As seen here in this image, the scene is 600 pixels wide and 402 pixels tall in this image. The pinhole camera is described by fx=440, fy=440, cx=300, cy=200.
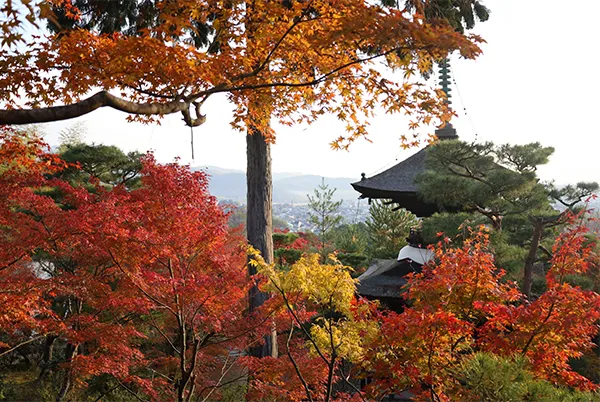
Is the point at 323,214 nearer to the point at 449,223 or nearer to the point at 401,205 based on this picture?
the point at 401,205

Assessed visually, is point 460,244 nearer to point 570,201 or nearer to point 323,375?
point 570,201

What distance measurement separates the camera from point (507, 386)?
267 cm

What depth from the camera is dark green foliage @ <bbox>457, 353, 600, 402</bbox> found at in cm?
261

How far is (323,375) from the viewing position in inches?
199

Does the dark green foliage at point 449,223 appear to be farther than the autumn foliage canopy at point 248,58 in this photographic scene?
Yes

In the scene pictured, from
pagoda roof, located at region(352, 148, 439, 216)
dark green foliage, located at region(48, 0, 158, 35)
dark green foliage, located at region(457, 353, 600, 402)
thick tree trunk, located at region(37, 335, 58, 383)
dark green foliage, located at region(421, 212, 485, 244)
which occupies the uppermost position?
dark green foliage, located at region(48, 0, 158, 35)

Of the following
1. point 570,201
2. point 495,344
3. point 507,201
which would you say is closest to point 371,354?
point 495,344

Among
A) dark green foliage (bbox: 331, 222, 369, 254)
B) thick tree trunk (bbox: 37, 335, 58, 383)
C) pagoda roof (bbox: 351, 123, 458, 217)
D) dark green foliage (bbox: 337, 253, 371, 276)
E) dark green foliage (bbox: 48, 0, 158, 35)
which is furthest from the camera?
dark green foliage (bbox: 331, 222, 369, 254)

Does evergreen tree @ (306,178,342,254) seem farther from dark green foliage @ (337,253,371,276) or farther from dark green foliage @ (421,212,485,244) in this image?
dark green foliage @ (421,212,485,244)

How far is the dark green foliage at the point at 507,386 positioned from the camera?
261cm

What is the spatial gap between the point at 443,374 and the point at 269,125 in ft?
14.2

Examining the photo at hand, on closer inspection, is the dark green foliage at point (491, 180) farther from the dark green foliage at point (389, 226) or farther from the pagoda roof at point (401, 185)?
the dark green foliage at point (389, 226)

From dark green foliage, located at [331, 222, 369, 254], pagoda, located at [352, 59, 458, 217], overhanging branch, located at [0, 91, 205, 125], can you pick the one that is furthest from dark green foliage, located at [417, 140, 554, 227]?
dark green foliage, located at [331, 222, 369, 254]

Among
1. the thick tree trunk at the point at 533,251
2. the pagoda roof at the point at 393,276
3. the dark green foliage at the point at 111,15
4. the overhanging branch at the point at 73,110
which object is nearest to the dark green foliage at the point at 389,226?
the pagoda roof at the point at 393,276
